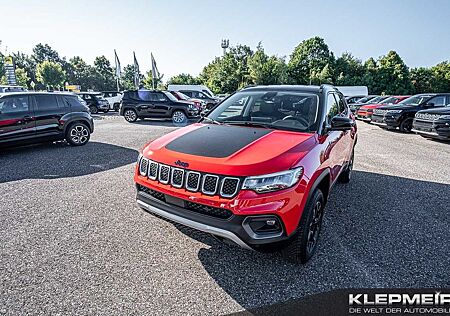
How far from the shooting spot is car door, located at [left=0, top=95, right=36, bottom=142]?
6.72 m

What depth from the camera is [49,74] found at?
5872 centimetres

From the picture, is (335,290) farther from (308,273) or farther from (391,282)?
(391,282)

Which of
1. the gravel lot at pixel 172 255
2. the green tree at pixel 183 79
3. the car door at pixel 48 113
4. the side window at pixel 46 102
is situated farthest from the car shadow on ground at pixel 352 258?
the green tree at pixel 183 79

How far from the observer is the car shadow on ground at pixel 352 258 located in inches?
96.5

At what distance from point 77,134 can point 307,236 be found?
7.85 m

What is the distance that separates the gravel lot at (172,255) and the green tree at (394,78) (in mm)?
56608

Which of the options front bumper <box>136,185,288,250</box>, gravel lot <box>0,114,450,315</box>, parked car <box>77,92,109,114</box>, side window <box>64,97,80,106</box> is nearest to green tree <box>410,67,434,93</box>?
parked car <box>77,92,109,114</box>

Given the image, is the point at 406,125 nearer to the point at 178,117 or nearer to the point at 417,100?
the point at 417,100

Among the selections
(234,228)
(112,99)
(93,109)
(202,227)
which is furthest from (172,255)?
(112,99)

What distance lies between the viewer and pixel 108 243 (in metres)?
3.08

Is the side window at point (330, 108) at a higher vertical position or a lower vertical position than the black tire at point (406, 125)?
higher

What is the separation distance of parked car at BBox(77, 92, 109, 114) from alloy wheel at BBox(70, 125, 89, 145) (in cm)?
1317

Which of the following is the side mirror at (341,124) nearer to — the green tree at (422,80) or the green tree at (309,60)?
the green tree at (309,60)

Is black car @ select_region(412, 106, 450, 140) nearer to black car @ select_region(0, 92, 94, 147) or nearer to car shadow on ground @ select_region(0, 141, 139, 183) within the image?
car shadow on ground @ select_region(0, 141, 139, 183)
